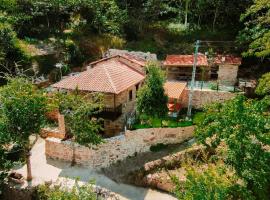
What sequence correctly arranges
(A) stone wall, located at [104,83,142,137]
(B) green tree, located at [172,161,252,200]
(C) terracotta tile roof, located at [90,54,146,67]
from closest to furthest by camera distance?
1. (B) green tree, located at [172,161,252,200]
2. (A) stone wall, located at [104,83,142,137]
3. (C) terracotta tile roof, located at [90,54,146,67]

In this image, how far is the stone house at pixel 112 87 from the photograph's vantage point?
98.3 ft

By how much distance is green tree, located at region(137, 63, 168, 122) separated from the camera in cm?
2873

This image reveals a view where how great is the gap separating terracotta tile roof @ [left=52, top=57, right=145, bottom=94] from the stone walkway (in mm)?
6377

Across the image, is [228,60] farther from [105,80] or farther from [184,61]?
[105,80]

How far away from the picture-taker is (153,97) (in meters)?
28.7

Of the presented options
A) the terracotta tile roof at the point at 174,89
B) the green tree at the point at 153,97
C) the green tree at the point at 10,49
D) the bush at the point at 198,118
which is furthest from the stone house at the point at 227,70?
the green tree at the point at 10,49

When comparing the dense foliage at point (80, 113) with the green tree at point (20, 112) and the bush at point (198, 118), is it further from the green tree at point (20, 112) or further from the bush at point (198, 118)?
the bush at point (198, 118)

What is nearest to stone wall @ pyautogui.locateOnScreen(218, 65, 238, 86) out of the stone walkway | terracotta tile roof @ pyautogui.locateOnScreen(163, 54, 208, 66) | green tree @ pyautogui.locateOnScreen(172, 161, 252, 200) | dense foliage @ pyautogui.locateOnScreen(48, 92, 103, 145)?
terracotta tile roof @ pyautogui.locateOnScreen(163, 54, 208, 66)

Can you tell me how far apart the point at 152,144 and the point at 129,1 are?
28.1 m

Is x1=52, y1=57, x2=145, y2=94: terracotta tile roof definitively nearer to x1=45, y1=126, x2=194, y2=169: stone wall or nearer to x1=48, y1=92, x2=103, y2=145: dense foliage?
x1=48, y1=92, x2=103, y2=145: dense foliage

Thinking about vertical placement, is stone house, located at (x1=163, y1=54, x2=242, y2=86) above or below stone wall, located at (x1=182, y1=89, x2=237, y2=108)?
above

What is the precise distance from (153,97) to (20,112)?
1021 cm

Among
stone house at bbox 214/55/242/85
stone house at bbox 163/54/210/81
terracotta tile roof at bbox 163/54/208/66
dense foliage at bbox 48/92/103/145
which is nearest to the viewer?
dense foliage at bbox 48/92/103/145

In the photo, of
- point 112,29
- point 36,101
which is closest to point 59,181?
point 36,101
